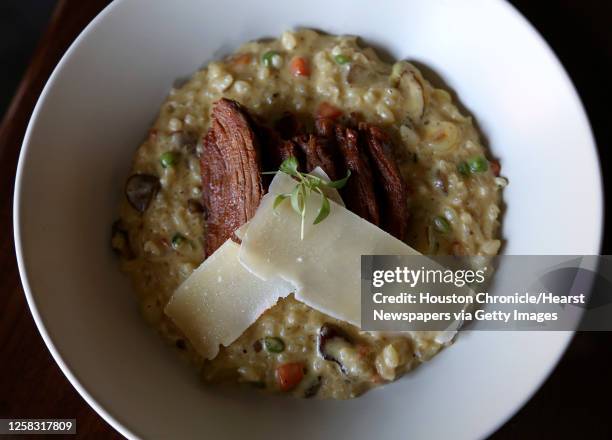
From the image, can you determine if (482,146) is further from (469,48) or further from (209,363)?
(209,363)

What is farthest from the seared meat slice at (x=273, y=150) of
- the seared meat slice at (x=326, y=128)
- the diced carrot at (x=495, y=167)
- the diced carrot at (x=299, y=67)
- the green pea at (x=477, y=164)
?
the diced carrot at (x=495, y=167)

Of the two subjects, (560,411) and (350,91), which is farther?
(350,91)

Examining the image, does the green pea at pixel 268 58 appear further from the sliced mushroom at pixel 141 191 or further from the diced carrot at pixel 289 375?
the diced carrot at pixel 289 375

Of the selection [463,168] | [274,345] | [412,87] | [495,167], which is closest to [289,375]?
[274,345]

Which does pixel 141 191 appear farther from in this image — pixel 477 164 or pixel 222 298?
pixel 477 164

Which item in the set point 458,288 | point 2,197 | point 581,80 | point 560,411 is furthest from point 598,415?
point 2,197

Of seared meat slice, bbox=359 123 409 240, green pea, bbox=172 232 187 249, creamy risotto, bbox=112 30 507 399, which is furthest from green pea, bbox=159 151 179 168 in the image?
seared meat slice, bbox=359 123 409 240
